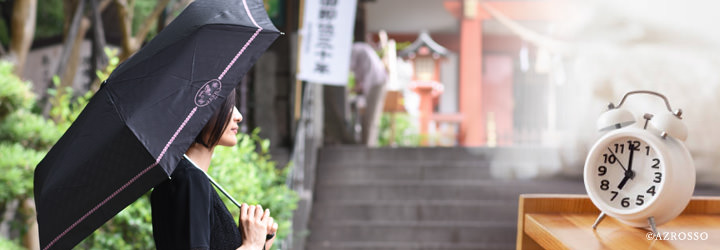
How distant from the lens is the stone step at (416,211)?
6.30m

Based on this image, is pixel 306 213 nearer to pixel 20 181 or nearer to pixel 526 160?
pixel 526 160

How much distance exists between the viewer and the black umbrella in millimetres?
1413

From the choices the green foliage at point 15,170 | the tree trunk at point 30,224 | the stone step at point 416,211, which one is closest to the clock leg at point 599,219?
the green foliage at point 15,170

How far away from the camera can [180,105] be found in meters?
1.43

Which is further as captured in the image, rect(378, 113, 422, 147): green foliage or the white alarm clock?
rect(378, 113, 422, 147): green foliage

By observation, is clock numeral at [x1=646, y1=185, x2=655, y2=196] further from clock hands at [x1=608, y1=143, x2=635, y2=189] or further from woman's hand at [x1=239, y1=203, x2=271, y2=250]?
woman's hand at [x1=239, y1=203, x2=271, y2=250]

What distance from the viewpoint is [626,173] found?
1.58 meters

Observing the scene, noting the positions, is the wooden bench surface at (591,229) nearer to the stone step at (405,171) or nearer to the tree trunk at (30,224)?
the tree trunk at (30,224)

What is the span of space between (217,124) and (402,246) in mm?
4692

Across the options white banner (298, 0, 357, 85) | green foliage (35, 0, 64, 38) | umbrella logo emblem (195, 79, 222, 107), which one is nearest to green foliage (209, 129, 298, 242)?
white banner (298, 0, 357, 85)

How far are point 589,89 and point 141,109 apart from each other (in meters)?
6.29

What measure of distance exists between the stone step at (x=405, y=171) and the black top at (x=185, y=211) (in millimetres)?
5442

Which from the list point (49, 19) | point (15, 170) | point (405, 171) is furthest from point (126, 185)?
point (49, 19)

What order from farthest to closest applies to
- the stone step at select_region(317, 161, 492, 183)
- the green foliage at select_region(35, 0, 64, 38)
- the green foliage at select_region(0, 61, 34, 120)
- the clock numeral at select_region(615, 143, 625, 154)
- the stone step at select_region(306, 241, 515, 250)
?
the green foliage at select_region(35, 0, 64, 38), the stone step at select_region(317, 161, 492, 183), the stone step at select_region(306, 241, 515, 250), the green foliage at select_region(0, 61, 34, 120), the clock numeral at select_region(615, 143, 625, 154)
